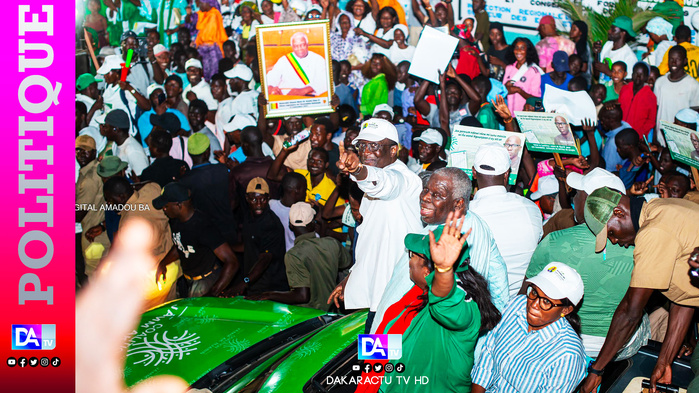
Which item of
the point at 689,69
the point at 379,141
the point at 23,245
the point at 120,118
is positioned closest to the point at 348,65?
the point at 120,118

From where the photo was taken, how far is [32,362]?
4.53 m

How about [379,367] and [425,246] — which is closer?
[425,246]

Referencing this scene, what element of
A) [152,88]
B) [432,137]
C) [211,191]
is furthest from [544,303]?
[152,88]

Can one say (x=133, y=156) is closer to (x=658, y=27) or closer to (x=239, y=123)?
(x=239, y=123)

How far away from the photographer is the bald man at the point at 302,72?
872cm

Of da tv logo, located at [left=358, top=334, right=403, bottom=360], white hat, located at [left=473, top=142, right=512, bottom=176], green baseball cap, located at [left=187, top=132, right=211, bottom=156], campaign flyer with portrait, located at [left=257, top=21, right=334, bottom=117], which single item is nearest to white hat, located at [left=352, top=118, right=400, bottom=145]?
white hat, located at [left=473, top=142, right=512, bottom=176]

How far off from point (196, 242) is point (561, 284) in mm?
3558

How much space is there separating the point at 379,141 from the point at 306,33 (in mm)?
3958

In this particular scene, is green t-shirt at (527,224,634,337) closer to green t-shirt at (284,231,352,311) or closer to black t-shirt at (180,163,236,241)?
green t-shirt at (284,231,352,311)

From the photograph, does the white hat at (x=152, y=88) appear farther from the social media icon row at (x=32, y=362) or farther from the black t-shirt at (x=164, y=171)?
the social media icon row at (x=32, y=362)

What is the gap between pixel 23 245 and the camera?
427cm

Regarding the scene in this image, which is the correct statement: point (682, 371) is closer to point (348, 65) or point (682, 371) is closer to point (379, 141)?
point (379, 141)

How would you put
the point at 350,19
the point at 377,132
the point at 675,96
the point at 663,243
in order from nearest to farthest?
the point at 663,243 < the point at 377,132 < the point at 675,96 < the point at 350,19

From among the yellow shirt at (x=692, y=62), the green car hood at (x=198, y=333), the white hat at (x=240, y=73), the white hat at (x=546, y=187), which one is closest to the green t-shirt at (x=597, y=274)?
the green car hood at (x=198, y=333)
